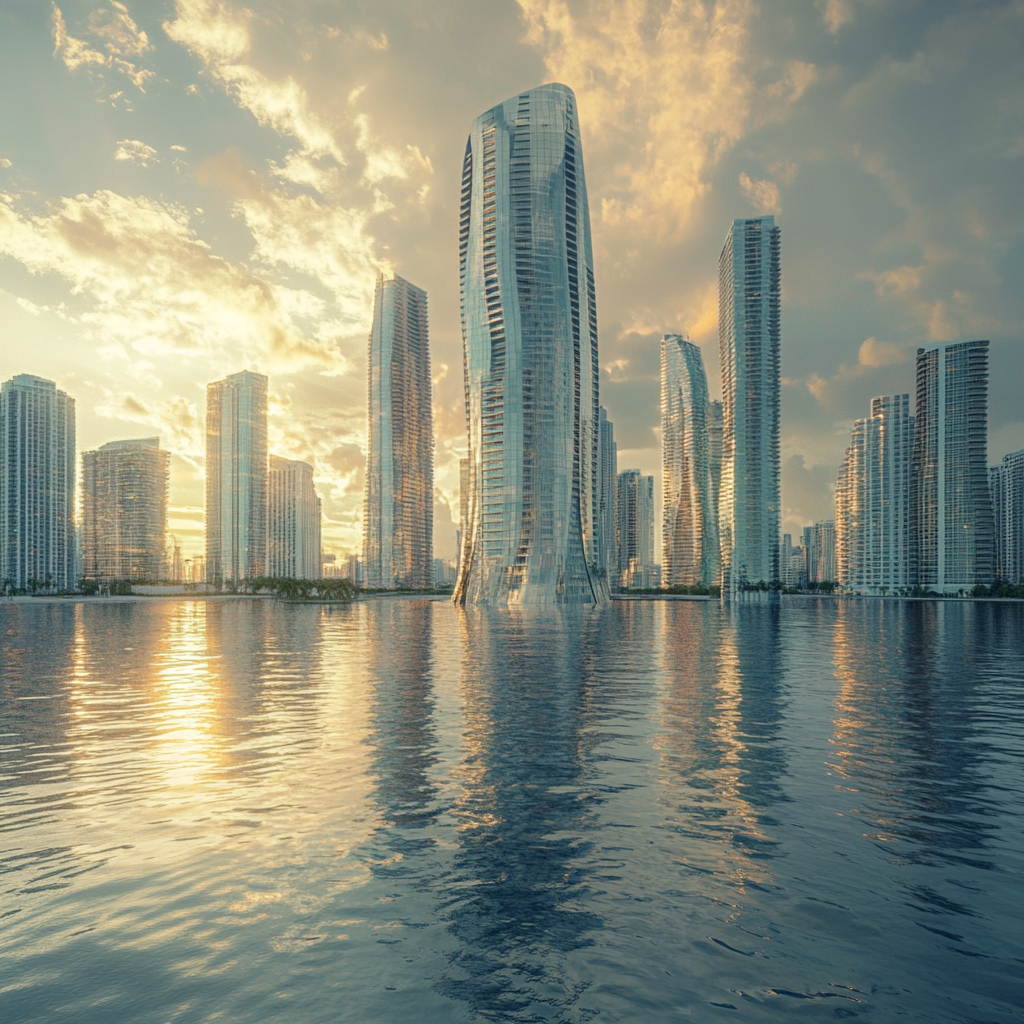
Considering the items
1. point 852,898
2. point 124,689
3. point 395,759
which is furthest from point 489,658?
point 852,898

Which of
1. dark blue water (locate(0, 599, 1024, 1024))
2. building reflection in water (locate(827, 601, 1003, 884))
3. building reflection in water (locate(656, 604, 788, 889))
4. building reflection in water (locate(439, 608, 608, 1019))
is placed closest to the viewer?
dark blue water (locate(0, 599, 1024, 1024))

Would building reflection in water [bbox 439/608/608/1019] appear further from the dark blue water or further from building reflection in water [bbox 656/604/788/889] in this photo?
building reflection in water [bbox 656/604/788/889]

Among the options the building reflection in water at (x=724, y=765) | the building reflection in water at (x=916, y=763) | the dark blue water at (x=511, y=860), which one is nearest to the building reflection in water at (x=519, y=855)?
the dark blue water at (x=511, y=860)

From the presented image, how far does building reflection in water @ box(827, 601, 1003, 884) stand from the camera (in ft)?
62.6

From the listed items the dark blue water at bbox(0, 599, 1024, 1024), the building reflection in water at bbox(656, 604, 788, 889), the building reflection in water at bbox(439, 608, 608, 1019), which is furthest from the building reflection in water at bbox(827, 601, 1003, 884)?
the building reflection in water at bbox(439, 608, 608, 1019)

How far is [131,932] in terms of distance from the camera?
45.8 feet

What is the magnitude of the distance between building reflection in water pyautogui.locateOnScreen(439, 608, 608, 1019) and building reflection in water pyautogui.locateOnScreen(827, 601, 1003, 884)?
7953 mm

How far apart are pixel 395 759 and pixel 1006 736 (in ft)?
89.5

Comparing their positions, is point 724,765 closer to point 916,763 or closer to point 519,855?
point 916,763

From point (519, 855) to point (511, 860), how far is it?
0.39 meters

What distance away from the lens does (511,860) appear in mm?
17484

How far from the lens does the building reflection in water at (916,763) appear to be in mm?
19094

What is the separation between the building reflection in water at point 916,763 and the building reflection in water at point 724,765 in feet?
8.66

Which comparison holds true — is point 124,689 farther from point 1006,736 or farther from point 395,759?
point 1006,736
